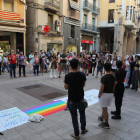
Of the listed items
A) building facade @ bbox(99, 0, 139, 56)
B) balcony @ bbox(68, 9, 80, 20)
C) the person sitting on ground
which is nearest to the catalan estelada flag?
the person sitting on ground

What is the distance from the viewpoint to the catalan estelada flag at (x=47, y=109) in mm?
4747

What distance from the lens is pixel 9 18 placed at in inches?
632

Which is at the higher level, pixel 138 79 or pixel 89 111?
pixel 138 79

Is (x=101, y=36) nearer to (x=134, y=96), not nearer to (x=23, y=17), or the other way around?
(x=23, y=17)

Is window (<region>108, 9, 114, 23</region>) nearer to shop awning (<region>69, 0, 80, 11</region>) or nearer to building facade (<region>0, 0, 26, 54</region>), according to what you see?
shop awning (<region>69, 0, 80, 11</region>)

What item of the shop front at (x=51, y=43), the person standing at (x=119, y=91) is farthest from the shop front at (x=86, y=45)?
the person standing at (x=119, y=91)

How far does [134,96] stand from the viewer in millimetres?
6637

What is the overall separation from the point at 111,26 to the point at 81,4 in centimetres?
821

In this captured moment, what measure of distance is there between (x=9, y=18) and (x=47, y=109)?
46.0ft

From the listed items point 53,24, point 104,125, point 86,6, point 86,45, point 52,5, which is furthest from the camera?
point 86,45

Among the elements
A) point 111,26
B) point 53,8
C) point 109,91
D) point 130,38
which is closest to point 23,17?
point 53,8

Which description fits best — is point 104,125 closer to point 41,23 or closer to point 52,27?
point 41,23

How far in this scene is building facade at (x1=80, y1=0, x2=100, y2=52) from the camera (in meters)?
27.5

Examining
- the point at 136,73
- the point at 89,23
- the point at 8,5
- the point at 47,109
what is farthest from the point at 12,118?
the point at 89,23
